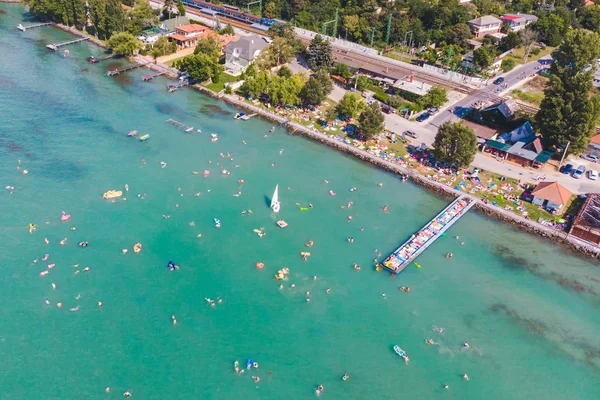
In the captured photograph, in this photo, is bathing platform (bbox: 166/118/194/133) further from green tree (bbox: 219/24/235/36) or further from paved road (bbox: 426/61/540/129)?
green tree (bbox: 219/24/235/36)

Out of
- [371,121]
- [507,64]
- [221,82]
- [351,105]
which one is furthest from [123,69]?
[507,64]

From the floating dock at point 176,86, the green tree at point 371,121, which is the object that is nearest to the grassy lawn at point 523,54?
the green tree at point 371,121

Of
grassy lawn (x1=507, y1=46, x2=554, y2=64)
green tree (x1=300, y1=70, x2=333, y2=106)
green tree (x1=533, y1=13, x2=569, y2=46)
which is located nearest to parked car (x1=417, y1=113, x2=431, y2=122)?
green tree (x1=300, y1=70, x2=333, y2=106)

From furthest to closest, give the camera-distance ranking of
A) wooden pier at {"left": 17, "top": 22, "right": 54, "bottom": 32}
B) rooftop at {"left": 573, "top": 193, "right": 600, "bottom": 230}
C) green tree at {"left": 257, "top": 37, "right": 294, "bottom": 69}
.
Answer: wooden pier at {"left": 17, "top": 22, "right": 54, "bottom": 32}, green tree at {"left": 257, "top": 37, "right": 294, "bottom": 69}, rooftop at {"left": 573, "top": 193, "right": 600, "bottom": 230}

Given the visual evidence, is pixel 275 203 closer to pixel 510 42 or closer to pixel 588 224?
pixel 588 224

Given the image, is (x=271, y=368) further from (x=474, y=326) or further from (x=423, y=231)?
(x=423, y=231)

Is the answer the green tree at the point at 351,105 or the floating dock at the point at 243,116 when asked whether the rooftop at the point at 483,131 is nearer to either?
the green tree at the point at 351,105
